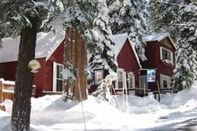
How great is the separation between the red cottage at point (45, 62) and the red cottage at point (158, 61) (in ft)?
38.7

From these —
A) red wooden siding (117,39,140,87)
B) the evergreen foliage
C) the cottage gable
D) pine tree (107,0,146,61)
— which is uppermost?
pine tree (107,0,146,61)

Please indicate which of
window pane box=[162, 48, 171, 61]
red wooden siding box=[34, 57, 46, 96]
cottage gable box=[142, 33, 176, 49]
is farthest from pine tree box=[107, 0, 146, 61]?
red wooden siding box=[34, 57, 46, 96]

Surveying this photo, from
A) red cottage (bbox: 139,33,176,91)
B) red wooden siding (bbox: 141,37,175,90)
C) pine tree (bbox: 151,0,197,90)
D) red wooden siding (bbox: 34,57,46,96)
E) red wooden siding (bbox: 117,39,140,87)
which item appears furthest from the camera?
red wooden siding (bbox: 141,37,175,90)

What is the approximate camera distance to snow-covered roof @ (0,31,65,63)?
Answer: 690 inches

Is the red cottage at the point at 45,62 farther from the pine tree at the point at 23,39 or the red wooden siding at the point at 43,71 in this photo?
the pine tree at the point at 23,39

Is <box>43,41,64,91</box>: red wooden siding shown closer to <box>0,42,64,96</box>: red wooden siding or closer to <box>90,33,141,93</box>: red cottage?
<box>0,42,64,96</box>: red wooden siding

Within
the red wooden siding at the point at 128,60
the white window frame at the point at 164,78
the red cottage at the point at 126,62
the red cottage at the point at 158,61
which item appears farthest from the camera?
the white window frame at the point at 164,78

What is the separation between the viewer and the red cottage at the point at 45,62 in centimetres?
Result: 1725

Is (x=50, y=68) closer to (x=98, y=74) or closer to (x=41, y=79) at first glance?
(x=41, y=79)

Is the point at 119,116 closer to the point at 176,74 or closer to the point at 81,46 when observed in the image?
the point at 81,46

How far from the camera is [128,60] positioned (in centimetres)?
2458

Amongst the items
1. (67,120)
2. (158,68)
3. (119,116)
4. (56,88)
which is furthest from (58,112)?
(158,68)

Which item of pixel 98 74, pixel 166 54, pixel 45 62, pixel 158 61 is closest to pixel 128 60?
pixel 158 61

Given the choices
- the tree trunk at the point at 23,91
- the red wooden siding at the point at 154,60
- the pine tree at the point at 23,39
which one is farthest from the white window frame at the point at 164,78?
the tree trunk at the point at 23,91
